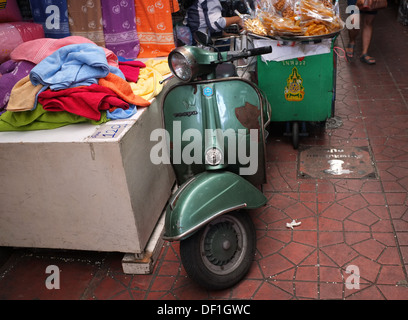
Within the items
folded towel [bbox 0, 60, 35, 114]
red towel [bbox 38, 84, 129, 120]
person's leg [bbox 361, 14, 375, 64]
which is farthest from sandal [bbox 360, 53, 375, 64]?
folded towel [bbox 0, 60, 35, 114]

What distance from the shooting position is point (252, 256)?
2.76 metres

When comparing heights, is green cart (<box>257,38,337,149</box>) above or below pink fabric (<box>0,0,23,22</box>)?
below

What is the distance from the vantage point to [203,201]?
96.4 inches

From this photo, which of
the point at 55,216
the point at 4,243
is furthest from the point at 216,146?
the point at 4,243

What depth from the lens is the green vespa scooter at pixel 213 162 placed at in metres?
2.49

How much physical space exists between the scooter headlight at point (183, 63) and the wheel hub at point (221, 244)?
98 cm

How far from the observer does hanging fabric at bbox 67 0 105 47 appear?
4.23m

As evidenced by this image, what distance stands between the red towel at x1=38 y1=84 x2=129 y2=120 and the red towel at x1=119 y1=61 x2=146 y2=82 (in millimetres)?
641

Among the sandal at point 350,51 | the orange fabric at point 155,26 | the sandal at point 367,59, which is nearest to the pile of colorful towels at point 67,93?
the orange fabric at point 155,26

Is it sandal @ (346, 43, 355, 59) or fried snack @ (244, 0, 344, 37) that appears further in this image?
sandal @ (346, 43, 355, 59)

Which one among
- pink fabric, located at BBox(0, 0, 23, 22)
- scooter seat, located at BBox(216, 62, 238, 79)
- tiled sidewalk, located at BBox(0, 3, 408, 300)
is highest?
pink fabric, located at BBox(0, 0, 23, 22)

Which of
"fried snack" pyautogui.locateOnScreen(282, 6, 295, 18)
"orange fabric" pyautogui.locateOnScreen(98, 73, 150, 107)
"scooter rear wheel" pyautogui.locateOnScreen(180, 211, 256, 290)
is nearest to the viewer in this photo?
"scooter rear wheel" pyautogui.locateOnScreen(180, 211, 256, 290)

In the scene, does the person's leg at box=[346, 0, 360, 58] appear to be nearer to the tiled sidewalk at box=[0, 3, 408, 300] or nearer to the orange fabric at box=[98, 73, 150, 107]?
the tiled sidewalk at box=[0, 3, 408, 300]
